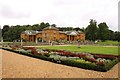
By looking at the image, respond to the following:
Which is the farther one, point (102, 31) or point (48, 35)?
point (48, 35)

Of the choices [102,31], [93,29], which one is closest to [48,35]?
[93,29]

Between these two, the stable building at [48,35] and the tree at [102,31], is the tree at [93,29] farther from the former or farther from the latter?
the stable building at [48,35]

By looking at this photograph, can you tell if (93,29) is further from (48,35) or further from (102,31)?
(48,35)

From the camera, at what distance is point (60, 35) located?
83.2m

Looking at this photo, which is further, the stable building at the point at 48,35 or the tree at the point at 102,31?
the stable building at the point at 48,35

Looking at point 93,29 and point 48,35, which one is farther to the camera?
point 48,35

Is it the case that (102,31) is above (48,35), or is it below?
above

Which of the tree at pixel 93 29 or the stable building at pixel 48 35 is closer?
the tree at pixel 93 29

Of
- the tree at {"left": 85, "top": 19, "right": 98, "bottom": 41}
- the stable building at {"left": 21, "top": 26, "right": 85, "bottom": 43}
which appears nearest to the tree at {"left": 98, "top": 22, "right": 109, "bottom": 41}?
the tree at {"left": 85, "top": 19, "right": 98, "bottom": 41}

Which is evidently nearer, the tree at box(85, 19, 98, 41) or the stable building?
the tree at box(85, 19, 98, 41)

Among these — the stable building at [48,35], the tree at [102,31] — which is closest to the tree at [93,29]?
the tree at [102,31]

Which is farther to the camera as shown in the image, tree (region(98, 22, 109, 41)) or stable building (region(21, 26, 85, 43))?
stable building (region(21, 26, 85, 43))

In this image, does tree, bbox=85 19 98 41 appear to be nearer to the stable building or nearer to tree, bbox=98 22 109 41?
tree, bbox=98 22 109 41

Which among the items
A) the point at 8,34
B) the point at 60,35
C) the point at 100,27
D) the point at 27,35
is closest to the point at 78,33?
the point at 60,35
